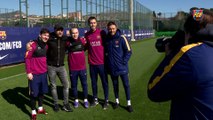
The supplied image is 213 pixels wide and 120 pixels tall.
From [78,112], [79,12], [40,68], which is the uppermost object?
[79,12]

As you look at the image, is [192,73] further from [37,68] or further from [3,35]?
[3,35]

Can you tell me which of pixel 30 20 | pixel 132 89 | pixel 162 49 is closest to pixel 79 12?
pixel 30 20

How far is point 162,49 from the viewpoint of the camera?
2.29 meters

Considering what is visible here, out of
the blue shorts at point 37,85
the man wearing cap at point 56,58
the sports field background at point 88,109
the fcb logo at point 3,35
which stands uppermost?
the fcb logo at point 3,35

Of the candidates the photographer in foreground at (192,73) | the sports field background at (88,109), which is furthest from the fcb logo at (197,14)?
the sports field background at (88,109)

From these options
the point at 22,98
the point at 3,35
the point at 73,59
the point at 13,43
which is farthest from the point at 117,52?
the point at 13,43

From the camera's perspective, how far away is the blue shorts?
246 inches

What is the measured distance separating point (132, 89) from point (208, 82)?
711 cm

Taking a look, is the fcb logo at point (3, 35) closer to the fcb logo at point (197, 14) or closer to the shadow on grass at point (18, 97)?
the shadow on grass at point (18, 97)

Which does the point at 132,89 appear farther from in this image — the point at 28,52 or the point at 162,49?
the point at 162,49

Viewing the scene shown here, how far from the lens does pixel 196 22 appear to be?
1797mm

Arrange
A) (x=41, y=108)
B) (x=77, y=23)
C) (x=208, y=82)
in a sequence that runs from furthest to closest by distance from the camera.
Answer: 1. (x=77, y=23)
2. (x=41, y=108)
3. (x=208, y=82)

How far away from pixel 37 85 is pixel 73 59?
104cm

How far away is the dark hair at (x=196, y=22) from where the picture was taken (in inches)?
70.7
